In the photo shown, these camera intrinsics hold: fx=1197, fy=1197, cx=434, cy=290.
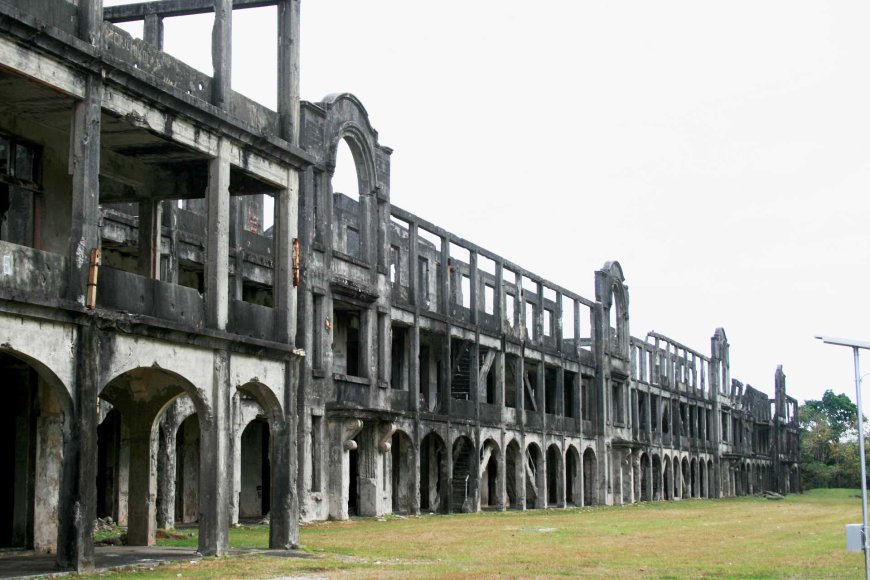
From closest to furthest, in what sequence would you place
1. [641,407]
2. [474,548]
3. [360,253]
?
1. [474,548]
2. [360,253]
3. [641,407]

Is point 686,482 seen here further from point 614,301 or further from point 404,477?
point 404,477

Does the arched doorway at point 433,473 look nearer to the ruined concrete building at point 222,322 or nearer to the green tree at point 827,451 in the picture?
the ruined concrete building at point 222,322

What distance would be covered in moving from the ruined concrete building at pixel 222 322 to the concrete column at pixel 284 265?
0.12 ft

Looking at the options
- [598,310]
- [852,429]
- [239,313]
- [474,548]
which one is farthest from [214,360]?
[852,429]

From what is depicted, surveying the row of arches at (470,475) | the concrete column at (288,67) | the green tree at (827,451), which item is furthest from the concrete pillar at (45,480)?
the green tree at (827,451)

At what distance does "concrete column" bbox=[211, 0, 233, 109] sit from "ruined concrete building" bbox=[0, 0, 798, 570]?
2.1 inches

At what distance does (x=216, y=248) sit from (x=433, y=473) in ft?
77.9

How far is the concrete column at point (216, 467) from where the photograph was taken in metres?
18.0

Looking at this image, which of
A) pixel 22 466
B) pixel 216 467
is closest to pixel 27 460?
pixel 22 466

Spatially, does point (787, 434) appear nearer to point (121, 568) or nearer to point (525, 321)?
point (525, 321)

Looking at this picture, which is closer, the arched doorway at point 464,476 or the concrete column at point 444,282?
the concrete column at point 444,282

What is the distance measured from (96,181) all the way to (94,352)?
7.36 feet

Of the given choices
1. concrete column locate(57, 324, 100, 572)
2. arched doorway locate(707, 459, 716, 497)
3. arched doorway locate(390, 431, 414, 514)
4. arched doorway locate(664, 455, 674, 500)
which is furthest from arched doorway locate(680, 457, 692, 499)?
concrete column locate(57, 324, 100, 572)

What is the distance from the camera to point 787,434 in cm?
9856
